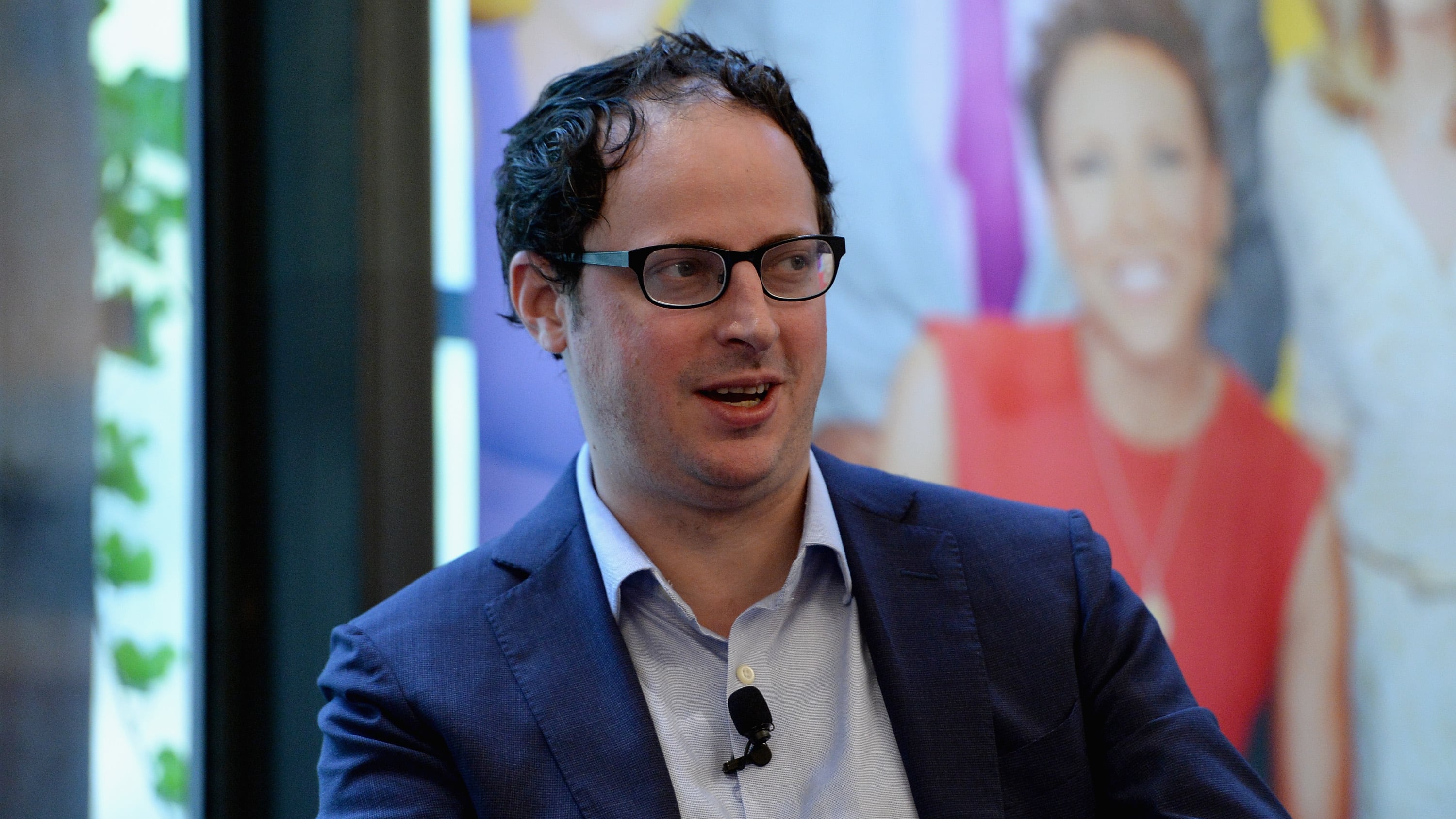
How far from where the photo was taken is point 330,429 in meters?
2.10

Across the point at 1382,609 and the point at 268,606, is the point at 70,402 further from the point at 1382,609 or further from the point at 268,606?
the point at 1382,609

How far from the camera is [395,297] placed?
210 cm

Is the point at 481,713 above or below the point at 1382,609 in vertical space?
above

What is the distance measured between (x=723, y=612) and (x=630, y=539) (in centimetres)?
15

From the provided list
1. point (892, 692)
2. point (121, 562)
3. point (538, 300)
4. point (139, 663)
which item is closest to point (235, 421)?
point (121, 562)

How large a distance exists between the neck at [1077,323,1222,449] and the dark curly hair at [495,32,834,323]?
1014mm

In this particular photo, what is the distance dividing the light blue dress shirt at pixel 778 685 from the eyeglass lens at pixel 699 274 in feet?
1.00

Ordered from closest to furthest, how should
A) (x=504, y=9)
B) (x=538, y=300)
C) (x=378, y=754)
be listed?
(x=378, y=754) → (x=538, y=300) → (x=504, y=9)

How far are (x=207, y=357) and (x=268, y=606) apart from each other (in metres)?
0.51

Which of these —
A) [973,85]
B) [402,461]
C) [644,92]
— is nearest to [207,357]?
[402,461]

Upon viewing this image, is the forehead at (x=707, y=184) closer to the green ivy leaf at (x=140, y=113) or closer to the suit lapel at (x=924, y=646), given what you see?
the suit lapel at (x=924, y=646)

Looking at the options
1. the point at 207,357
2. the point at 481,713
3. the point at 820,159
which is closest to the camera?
the point at 481,713

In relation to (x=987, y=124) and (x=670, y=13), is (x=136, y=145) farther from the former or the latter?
(x=987, y=124)

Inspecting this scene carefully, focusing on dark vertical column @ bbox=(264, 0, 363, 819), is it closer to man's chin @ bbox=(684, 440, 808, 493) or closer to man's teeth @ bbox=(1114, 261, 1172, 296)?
man's chin @ bbox=(684, 440, 808, 493)
